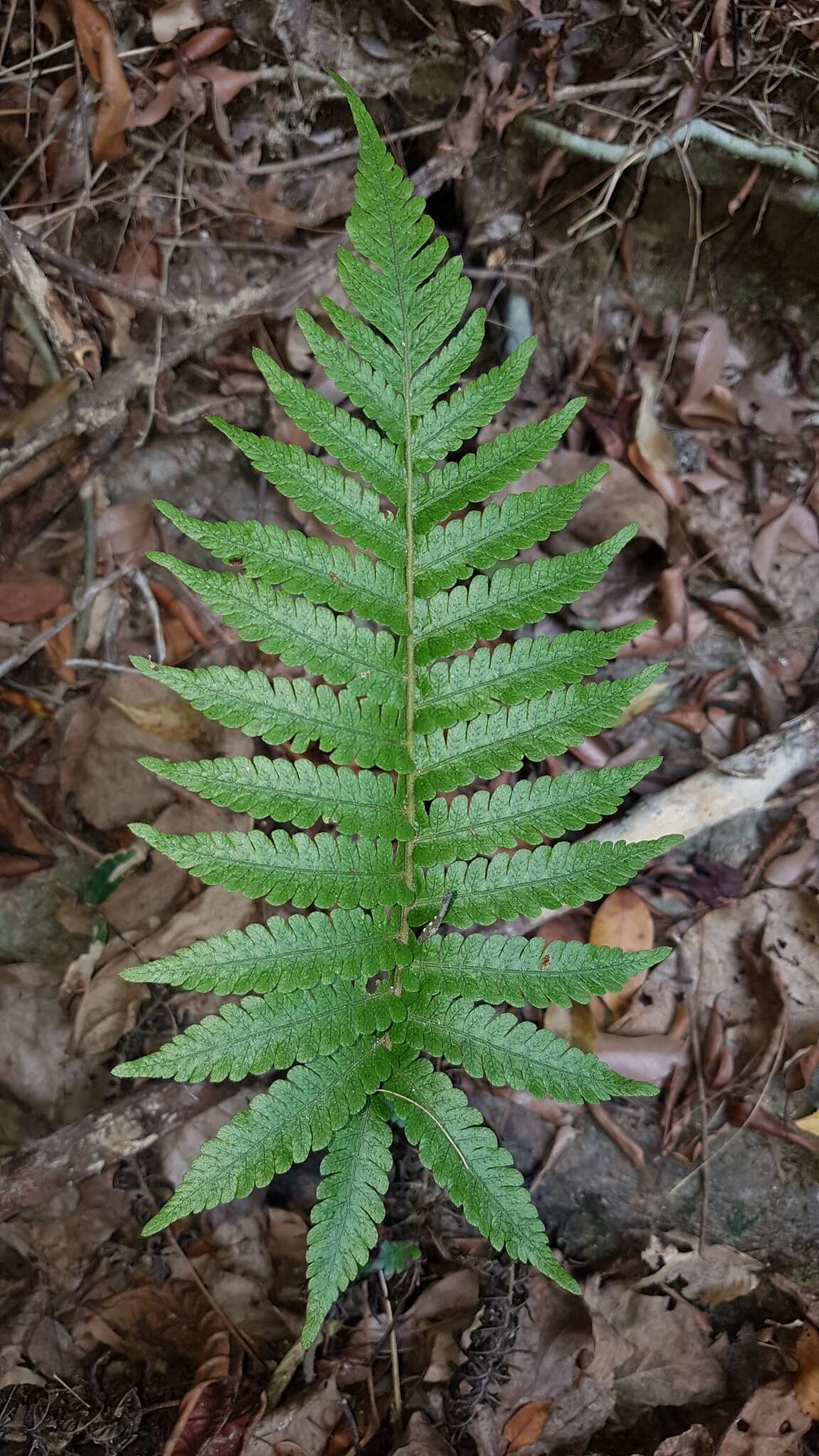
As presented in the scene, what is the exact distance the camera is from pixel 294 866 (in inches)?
70.6

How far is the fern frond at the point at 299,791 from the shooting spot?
67.5 inches

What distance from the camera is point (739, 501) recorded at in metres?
3.09

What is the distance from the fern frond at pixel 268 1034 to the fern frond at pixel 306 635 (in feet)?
2.19

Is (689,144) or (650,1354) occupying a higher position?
(689,144)

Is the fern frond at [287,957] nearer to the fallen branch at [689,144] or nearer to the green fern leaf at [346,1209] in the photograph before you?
the green fern leaf at [346,1209]

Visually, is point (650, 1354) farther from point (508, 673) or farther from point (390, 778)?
point (508, 673)

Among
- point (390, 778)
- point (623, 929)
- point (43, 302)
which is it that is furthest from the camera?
point (43, 302)

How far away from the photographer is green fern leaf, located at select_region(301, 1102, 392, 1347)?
1621 mm

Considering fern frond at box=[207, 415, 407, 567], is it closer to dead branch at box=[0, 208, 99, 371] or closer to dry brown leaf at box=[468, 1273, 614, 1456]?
dead branch at box=[0, 208, 99, 371]

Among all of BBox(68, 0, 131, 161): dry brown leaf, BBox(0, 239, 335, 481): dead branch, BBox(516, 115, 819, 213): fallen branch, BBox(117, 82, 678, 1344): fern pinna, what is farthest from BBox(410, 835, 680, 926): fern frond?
BBox(68, 0, 131, 161): dry brown leaf

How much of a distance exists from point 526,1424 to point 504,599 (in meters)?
2.07

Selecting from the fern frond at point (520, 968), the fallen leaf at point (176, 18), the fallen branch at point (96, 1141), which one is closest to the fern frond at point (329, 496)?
the fern frond at point (520, 968)

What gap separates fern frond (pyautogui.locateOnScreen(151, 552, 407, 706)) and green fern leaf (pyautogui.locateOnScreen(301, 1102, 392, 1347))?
0.92 meters

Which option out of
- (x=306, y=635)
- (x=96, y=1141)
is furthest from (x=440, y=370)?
(x=96, y=1141)
